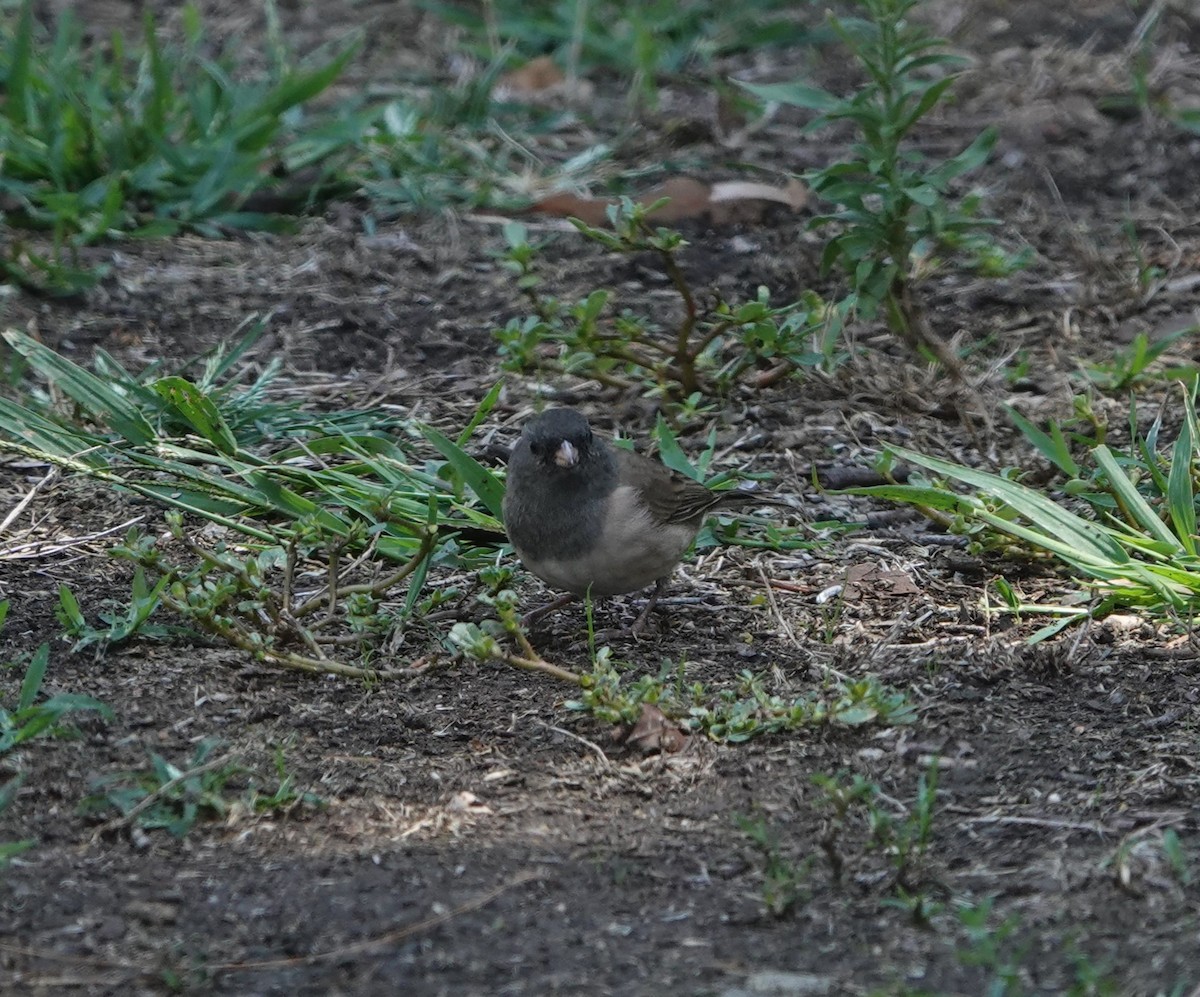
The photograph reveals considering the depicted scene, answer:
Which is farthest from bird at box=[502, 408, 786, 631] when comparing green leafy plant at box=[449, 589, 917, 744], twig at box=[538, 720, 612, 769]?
twig at box=[538, 720, 612, 769]

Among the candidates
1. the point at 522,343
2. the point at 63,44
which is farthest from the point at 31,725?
the point at 63,44

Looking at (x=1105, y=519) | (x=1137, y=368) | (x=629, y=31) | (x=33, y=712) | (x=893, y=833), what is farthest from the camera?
(x=629, y=31)

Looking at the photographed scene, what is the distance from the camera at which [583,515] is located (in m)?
3.66

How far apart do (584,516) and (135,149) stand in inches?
115

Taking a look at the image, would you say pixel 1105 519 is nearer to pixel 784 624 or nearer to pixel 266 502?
pixel 784 624

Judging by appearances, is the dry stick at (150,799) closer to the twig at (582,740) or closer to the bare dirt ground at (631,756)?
the bare dirt ground at (631,756)

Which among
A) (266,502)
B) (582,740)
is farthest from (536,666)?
(266,502)

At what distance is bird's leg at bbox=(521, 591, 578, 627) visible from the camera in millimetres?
3795

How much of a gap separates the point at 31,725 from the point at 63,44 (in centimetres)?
403

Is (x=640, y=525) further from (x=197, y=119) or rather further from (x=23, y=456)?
(x=197, y=119)

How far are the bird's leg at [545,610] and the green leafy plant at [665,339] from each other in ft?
2.84

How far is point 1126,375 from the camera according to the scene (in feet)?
15.3

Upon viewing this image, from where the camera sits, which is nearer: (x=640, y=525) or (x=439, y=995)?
(x=439, y=995)

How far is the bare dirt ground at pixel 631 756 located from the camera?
2514 millimetres
